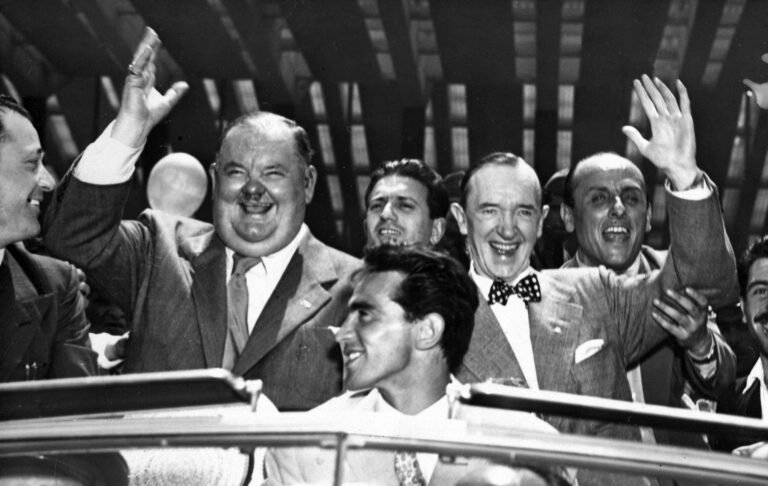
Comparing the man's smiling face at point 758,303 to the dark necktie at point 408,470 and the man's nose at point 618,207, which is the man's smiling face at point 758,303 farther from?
the dark necktie at point 408,470

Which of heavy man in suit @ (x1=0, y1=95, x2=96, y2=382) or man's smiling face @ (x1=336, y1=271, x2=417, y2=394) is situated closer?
man's smiling face @ (x1=336, y1=271, x2=417, y2=394)

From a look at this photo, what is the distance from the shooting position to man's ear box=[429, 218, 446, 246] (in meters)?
4.07

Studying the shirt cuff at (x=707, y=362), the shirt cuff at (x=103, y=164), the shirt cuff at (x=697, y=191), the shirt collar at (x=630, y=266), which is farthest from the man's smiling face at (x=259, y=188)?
the shirt cuff at (x=707, y=362)

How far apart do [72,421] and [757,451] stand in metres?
1.06

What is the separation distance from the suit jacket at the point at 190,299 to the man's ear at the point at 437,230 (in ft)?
1.53

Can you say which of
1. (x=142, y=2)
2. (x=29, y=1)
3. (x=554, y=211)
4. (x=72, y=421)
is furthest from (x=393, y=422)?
(x=29, y=1)

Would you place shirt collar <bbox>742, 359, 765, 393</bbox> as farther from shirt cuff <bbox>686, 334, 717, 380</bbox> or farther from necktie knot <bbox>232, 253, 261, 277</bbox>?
necktie knot <bbox>232, 253, 261, 277</bbox>

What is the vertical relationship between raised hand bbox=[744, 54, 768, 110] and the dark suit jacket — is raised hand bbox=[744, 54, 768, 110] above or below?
above

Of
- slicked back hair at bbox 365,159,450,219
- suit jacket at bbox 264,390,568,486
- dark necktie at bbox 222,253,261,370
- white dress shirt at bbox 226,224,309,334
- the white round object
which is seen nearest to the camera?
suit jacket at bbox 264,390,568,486

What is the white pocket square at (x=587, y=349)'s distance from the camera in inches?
133

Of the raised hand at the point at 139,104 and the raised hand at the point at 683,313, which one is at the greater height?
the raised hand at the point at 139,104

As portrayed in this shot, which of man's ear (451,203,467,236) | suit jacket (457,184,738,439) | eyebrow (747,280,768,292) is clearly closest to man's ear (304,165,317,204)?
man's ear (451,203,467,236)

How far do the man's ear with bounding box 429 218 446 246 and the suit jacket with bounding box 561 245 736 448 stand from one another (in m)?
0.47

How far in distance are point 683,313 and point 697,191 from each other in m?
0.38
